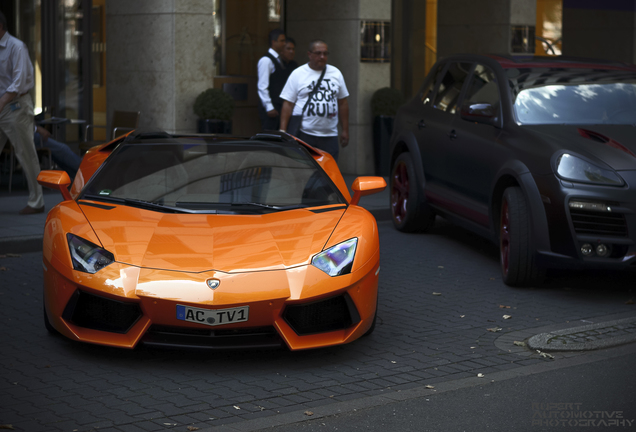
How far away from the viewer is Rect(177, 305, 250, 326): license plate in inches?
197

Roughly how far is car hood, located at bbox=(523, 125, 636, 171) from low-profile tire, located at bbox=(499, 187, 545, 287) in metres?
0.53

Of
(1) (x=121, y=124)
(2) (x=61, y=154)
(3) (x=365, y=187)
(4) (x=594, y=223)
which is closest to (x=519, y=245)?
(4) (x=594, y=223)

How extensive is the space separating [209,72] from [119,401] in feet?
29.0

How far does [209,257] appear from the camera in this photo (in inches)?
207

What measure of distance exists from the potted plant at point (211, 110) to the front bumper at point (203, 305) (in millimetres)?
7322

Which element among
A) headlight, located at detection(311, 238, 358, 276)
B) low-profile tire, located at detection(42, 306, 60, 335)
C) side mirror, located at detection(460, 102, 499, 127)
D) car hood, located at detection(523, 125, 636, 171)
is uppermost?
side mirror, located at detection(460, 102, 499, 127)

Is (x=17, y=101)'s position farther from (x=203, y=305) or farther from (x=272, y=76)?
(x=203, y=305)

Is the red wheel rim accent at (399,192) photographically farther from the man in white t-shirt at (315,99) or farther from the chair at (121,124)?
the chair at (121,124)


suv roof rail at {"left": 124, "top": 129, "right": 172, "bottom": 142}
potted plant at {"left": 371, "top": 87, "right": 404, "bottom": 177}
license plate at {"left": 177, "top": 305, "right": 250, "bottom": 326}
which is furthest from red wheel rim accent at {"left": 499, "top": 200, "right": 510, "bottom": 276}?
potted plant at {"left": 371, "top": 87, "right": 404, "bottom": 177}

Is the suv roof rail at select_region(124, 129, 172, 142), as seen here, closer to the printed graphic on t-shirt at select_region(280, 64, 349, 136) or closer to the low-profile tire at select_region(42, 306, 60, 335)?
the low-profile tire at select_region(42, 306, 60, 335)

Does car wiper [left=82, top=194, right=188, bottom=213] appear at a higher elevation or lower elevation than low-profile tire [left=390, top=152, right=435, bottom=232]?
higher

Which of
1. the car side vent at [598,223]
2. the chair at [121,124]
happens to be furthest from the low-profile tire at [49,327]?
the chair at [121,124]

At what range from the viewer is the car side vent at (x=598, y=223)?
675 cm

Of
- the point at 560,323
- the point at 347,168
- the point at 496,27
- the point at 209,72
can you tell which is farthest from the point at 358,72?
the point at 560,323
